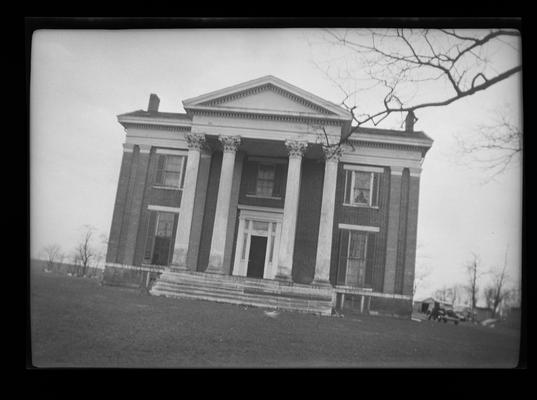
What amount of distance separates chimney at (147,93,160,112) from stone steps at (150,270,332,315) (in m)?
3.76

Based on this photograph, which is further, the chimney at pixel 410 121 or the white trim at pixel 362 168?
the white trim at pixel 362 168

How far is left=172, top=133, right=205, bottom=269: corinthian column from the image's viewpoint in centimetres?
1167

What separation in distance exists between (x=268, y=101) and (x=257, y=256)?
450 cm

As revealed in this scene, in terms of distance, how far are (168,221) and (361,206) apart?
16.0ft

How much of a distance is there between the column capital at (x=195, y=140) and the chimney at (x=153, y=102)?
7.10ft

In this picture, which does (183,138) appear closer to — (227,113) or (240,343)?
(227,113)

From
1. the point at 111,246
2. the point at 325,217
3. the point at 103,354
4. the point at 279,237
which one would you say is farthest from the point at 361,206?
the point at 103,354

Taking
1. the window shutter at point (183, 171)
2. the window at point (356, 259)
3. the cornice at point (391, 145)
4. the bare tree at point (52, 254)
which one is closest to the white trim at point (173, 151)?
the window shutter at point (183, 171)

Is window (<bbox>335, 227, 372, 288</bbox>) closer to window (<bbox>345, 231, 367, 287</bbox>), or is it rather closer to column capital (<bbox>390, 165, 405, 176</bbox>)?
window (<bbox>345, 231, 367, 287</bbox>)

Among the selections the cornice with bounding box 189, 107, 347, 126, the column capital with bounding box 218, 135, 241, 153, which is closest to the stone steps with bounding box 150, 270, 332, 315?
the column capital with bounding box 218, 135, 241, 153

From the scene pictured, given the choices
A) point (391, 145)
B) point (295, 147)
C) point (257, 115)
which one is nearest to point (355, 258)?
point (391, 145)

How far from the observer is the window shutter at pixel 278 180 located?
13461 millimetres

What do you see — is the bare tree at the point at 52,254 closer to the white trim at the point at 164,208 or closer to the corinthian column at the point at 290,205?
the white trim at the point at 164,208

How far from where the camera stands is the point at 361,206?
1182 cm
